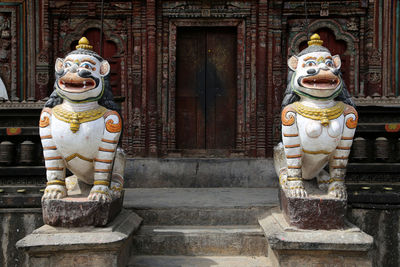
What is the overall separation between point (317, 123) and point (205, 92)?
15.0ft

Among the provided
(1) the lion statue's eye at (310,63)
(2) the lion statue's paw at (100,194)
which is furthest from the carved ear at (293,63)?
(2) the lion statue's paw at (100,194)

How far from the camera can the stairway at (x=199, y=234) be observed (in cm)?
427

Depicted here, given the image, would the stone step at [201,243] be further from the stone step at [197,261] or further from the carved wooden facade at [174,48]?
the carved wooden facade at [174,48]

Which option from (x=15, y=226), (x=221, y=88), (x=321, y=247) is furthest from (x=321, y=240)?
(x=221, y=88)

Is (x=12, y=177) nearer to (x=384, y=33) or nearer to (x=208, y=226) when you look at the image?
(x=208, y=226)

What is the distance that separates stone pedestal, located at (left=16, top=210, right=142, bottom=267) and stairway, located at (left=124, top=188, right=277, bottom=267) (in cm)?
56

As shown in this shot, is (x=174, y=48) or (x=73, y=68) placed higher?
(x=174, y=48)

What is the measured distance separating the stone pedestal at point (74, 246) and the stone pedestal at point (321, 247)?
1.57 metres

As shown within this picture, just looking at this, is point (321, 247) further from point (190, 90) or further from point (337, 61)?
point (190, 90)

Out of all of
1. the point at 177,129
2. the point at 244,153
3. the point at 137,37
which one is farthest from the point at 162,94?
the point at 244,153

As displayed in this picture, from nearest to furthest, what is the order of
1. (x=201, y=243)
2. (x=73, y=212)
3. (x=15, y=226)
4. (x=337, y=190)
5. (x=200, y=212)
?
(x=73, y=212)
(x=337, y=190)
(x=201, y=243)
(x=15, y=226)
(x=200, y=212)

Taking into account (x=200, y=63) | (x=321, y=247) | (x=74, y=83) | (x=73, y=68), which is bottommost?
(x=321, y=247)

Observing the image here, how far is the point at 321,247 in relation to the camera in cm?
358

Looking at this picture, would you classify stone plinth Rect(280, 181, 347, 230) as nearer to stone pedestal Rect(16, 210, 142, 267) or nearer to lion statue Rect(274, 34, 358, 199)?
lion statue Rect(274, 34, 358, 199)
